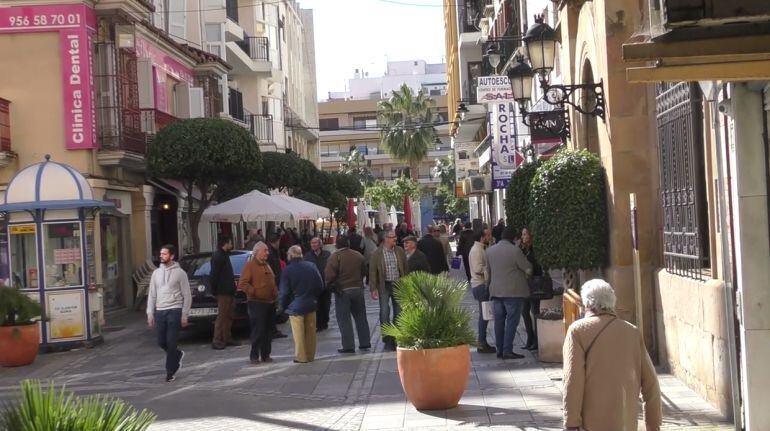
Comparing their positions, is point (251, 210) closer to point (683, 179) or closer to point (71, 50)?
point (71, 50)

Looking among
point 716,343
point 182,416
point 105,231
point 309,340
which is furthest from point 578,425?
point 105,231

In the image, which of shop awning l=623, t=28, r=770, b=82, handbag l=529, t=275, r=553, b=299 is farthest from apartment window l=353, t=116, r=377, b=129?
shop awning l=623, t=28, r=770, b=82

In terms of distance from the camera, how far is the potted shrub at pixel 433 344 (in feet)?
32.3

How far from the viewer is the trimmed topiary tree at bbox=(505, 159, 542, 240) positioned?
554 inches

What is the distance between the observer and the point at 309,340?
14.3m

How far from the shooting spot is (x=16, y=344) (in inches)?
607

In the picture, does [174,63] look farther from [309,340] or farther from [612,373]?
[612,373]

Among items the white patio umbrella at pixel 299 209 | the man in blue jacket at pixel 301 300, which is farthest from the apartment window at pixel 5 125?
the man in blue jacket at pixel 301 300

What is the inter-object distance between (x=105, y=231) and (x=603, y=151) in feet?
48.6

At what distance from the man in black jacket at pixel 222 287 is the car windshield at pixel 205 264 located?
1.42 meters

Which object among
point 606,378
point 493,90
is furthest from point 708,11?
point 493,90

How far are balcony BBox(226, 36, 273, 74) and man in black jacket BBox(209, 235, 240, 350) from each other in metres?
26.7

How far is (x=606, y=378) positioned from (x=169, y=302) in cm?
821

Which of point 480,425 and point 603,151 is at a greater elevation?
point 603,151
